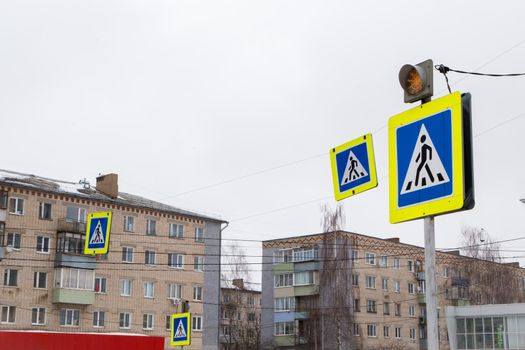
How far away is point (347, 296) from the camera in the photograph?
6581 centimetres

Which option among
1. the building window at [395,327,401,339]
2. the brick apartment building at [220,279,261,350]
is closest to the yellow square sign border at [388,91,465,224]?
the building window at [395,327,401,339]

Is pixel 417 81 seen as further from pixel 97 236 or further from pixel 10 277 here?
pixel 10 277

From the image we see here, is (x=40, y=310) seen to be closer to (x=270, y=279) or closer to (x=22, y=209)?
(x=22, y=209)

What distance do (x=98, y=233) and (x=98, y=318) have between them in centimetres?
3239

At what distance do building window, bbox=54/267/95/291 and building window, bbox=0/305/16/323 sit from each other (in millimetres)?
3474

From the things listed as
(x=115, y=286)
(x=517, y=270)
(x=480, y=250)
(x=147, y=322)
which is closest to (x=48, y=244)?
(x=115, y=286)

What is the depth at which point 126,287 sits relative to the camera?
60.3 meters

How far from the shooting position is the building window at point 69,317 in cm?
5476

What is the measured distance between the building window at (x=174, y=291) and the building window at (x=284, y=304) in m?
12.8

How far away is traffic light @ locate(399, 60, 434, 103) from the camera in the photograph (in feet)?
14.5

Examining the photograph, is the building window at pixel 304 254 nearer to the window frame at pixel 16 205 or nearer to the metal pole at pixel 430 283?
the window frame at pixel 16 205

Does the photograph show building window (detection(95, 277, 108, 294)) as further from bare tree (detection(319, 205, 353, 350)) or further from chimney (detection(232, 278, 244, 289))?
chimney (detection(232, 278, 244, 289))

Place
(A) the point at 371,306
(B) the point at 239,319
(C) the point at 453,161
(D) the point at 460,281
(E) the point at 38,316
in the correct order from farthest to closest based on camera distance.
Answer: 1. (B) the point at 239,319
2. (D) the point at 460,281
3. (A) the point at 371,306
4. (E) the point at 38,316
5. (C) the point at 453,161

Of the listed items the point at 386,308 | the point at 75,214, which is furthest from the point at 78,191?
the point at 386,308
